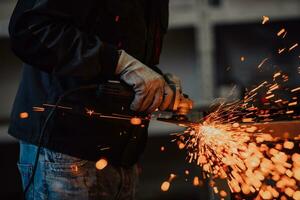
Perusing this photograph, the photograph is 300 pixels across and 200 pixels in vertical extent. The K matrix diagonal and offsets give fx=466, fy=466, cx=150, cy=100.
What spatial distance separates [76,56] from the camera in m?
0.90

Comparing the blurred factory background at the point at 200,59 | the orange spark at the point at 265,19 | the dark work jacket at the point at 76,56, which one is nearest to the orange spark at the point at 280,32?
the blurred factory background at the point at 200,59

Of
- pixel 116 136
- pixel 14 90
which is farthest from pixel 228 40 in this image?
pixel 116 136

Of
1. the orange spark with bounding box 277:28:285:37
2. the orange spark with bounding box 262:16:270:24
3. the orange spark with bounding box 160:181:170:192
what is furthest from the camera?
the orange spark with bounding box 160:181:170:192

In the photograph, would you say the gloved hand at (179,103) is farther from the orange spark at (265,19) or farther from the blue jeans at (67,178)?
the orange spark at (265,19)

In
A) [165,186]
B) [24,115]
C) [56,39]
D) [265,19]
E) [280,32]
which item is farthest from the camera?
[165,186]

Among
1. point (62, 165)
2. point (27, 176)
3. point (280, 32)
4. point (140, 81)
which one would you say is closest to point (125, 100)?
point (140, 81)

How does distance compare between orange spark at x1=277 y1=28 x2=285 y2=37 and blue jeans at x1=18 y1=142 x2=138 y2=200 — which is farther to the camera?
orange spark at x1=277 y1=28 x2=285 y2=37

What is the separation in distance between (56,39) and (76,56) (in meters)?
0.05

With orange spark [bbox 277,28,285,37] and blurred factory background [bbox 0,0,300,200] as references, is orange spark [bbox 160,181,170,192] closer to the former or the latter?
blurred factory background [bbox 0,0,300,200]

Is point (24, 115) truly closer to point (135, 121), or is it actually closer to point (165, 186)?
point (135, 121)

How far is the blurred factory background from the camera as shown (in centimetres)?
208

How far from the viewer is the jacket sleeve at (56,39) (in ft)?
2.91

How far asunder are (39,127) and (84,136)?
10 centimetres

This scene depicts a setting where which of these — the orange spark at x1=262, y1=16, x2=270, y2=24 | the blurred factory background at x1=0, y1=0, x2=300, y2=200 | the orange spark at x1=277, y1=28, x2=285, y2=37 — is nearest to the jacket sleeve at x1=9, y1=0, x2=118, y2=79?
the blurred factory background at x1=0, y1=0, x2=300, y2=200
